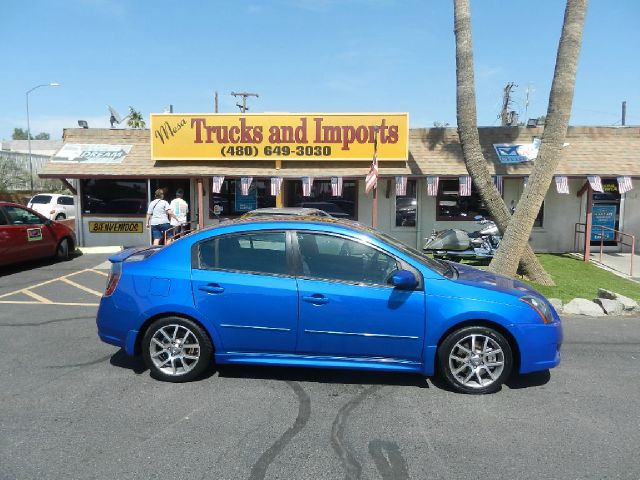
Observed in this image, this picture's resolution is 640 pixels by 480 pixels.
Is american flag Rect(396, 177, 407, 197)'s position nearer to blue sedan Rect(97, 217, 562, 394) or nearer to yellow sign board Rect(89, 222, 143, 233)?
yellow sign board Rect(89, 222, 143, 233)

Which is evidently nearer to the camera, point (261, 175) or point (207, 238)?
point (207, 238)

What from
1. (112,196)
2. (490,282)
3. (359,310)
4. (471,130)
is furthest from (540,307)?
(112,196)

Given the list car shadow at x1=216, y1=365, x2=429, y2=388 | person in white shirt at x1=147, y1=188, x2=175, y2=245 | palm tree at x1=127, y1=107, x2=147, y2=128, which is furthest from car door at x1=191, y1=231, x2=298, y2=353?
palm tree at x1=127, y1=107, x2=147, y2=128

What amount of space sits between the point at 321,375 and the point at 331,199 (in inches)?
410

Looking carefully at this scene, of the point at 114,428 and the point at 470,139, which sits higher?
the point at 470,139

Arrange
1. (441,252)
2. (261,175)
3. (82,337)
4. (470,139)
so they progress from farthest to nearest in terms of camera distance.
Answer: (261,175), (441,252), (470,139), (82,337)

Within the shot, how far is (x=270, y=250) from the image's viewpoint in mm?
4391

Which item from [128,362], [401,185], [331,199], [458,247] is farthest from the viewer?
[331,199]

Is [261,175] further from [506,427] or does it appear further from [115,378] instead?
[506,427]

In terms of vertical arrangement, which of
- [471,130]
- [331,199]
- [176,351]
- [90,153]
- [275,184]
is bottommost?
[176,351]

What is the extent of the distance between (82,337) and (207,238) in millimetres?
2591

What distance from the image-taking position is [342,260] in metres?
4.39

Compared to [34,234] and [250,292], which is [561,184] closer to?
[250,292]

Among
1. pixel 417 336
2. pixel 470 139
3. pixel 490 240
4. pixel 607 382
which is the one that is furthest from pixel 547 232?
pixel 417 336
